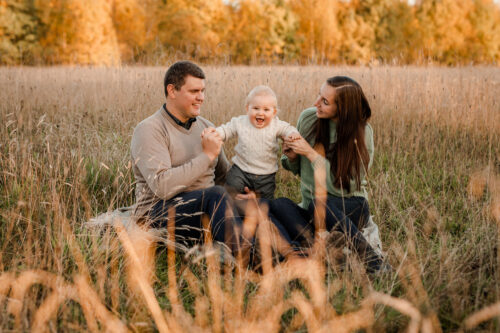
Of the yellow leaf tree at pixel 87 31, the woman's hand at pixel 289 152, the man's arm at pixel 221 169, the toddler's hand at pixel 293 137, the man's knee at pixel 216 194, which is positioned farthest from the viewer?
the yellow leaf tree at pixel 87 31

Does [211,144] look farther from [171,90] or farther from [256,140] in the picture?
[171,90]

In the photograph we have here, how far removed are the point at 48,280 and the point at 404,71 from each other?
6112mm

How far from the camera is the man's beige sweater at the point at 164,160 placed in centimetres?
273

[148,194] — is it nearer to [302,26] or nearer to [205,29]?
[205,29]

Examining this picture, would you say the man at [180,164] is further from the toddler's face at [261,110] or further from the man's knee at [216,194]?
the toddler's face at [261,110]

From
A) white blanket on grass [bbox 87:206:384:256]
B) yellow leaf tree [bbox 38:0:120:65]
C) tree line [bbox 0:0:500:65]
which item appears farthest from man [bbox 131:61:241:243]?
yellow leaf tree [bbox 38:0:120:65]

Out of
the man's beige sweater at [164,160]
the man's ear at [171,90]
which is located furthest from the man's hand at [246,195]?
the man's ear at [171,90]

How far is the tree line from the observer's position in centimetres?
2077

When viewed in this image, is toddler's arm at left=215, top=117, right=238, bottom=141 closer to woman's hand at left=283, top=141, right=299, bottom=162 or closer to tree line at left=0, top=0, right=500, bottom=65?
woman's hand at left=283, top=141, right=299, bottom=162

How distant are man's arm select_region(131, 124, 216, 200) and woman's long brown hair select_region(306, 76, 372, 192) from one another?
1.08 meters

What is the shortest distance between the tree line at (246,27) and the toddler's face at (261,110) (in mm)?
16252

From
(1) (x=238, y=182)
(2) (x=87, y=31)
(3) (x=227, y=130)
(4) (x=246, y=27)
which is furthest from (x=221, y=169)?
(4) (x=246, y=27)

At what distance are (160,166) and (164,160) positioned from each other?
5.7 inches

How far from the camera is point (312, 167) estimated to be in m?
3.20
